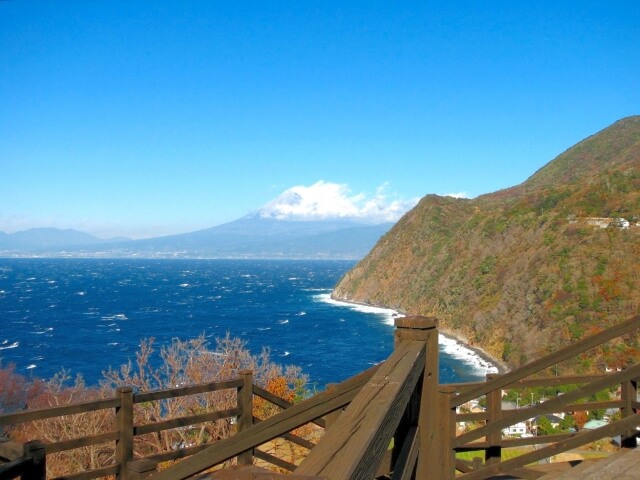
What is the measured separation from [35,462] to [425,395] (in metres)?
2.11

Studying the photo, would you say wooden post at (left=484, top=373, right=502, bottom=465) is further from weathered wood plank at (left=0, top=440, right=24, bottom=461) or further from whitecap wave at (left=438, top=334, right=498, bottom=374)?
A: whitecap wave at (left=438, top=334, right=498, bottom=374)

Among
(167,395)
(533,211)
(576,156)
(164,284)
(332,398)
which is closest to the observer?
(332,398)

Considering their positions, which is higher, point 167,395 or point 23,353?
point 167,395

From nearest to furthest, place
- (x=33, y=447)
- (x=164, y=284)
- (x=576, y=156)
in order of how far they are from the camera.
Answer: (x=33, y=447), (x=576, y=156), (x=164, y=284)

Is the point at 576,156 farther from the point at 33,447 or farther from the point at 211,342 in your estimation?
the point at 33,447

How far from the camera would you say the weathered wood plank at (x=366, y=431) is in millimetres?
1522

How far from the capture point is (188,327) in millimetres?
72062

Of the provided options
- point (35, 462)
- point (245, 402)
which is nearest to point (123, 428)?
point (245, 402)

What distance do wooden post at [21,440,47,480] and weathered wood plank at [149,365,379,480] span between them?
111cm

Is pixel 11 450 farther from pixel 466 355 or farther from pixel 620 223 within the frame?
pixel 620 223

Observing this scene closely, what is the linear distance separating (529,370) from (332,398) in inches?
62.8

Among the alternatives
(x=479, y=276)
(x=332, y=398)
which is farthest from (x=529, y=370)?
(x=479, y=276)

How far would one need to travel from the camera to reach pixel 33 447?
296 cm

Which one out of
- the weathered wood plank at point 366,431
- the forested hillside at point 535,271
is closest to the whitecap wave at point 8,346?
the forested hillside at point 535,271
